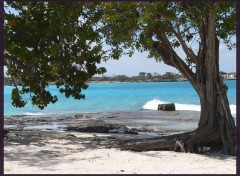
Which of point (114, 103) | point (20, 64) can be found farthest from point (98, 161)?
point (114, 103)

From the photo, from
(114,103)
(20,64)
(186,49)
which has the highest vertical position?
(186,49)

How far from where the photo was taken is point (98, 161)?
8633 mm

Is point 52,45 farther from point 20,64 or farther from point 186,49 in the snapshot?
point 186,49

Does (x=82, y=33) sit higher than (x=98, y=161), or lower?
higher

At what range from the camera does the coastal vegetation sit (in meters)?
9.85

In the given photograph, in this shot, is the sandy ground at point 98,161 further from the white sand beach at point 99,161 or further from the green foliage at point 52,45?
the green foliage at point 52,45

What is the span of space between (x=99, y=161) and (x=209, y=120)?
139 inches

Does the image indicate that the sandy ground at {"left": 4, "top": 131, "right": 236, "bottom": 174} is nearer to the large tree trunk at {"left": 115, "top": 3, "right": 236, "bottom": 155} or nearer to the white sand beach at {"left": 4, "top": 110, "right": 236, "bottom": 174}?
the white sand beach at {"left": 4, "top": 110, "right": 236, "bottom": 174}

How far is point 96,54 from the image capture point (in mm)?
12805

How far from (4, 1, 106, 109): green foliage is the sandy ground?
2721 millimetres

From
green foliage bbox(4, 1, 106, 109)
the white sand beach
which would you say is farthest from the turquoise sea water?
the white sand beach

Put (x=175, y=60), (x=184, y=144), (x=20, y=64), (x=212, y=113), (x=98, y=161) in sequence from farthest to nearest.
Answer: (x=20, y=64), (x=175, y=60), (x=212, y=113), (x=184, y=144), (x=98, y=161)

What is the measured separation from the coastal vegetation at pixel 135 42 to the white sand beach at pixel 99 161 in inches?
33.8

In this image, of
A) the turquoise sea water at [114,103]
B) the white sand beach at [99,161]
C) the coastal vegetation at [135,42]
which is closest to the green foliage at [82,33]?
the coastal vegetation at [135,42]
